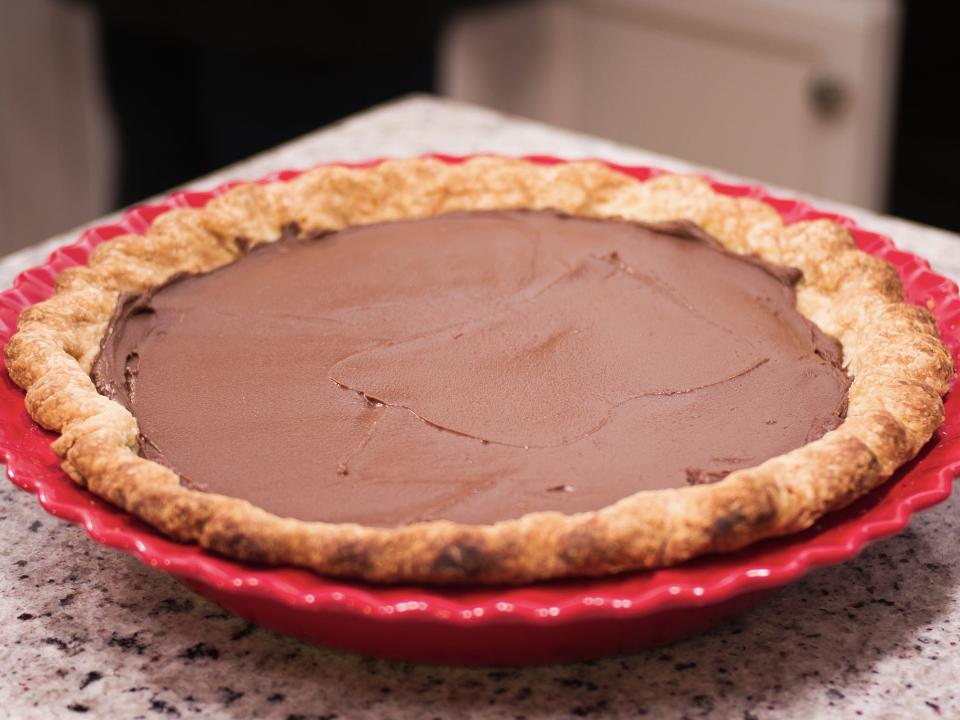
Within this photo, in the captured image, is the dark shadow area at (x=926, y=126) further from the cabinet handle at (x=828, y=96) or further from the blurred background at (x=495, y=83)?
the cabinet handle at (x=828, y=96)

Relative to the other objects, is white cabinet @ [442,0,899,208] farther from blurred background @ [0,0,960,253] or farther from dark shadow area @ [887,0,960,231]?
dark shadow area @ [887,0,960,231]

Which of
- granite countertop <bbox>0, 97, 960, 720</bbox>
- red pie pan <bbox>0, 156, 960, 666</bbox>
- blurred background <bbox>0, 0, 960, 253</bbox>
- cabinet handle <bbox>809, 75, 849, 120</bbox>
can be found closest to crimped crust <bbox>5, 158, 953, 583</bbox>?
red pie pan <bbox>0, 156, 960, 666</bbox>

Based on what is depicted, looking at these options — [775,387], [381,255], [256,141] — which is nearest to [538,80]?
[256,141]

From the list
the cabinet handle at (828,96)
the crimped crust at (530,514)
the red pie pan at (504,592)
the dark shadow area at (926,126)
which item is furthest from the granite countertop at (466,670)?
the dark shadow area at (926,126)

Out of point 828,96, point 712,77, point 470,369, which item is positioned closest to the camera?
point 470,369

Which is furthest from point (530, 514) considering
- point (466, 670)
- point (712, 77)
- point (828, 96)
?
point (712, 77)

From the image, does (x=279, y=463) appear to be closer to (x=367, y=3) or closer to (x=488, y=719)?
(x=488, y=719)

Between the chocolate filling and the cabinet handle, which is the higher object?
the chocolate filling

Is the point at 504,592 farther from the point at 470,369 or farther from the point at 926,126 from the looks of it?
the point at 926,126
